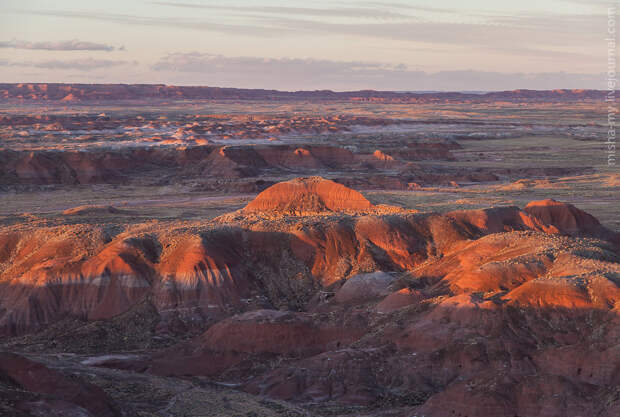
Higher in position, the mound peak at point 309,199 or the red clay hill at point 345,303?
the mound peak at point 309,199

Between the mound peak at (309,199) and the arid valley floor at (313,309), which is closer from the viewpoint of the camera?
the arid valley floor at (313,309)

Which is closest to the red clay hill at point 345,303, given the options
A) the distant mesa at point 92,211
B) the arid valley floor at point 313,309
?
the arid valley floor at point 313,309

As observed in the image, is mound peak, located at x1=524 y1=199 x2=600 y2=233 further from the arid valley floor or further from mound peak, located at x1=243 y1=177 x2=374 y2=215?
mound peak, located at x1=243 y1=177 x2=374 y2=215

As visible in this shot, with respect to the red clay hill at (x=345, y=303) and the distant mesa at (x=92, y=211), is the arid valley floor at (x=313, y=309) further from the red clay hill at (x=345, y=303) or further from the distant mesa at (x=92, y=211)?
the distant mesa at (x=92, y=211)

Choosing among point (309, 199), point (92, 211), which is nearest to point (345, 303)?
point (309, 199)

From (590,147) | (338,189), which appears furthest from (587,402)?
(590,147)

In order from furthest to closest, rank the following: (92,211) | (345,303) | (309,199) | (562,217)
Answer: (92,211), (309,199), (562,217), (345,303)

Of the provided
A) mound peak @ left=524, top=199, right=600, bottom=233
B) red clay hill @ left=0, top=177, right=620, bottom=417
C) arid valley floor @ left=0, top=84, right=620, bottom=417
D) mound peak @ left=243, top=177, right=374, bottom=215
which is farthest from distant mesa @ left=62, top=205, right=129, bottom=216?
mound peak @ left=524, top=199, right=600, bottom=233

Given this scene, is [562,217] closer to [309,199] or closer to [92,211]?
[309,199]
